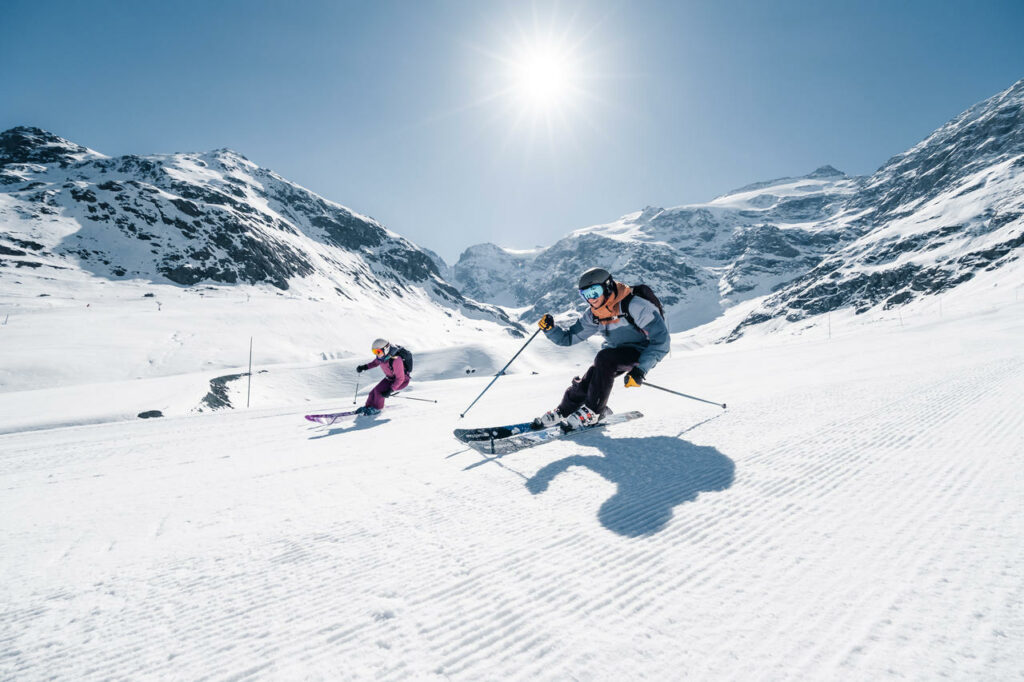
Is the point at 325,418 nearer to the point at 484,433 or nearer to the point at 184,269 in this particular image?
the point at 484,433

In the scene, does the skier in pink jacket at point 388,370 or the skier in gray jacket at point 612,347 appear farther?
the skier in pink jacket at point 388,370

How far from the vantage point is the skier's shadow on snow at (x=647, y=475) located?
2.45 metres

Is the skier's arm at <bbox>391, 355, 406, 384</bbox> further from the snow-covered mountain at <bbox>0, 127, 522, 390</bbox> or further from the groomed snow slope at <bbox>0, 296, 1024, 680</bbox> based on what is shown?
the snow-covered mountain at <bbox>0, 127, 522, 390</bbox>

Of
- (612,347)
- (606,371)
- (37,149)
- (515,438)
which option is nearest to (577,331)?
(612,347)

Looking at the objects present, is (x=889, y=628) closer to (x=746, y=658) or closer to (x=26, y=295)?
(x=746, y=658)

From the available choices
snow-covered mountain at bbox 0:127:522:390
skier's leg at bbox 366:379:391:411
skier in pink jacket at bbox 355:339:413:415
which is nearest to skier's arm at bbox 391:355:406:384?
skier in pink jacket at bbox 355:339:413:415

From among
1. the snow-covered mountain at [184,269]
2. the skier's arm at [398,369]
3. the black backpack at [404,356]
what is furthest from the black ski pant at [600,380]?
the snow-covered mountain at [184,269]

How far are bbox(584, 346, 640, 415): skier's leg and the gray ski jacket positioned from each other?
5.2 inches

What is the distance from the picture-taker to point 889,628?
4.66ft

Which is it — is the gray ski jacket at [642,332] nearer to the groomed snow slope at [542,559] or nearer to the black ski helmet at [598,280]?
the black ski helmet at [598,280]

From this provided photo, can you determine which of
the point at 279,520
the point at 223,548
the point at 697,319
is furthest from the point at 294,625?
the point at 697,319

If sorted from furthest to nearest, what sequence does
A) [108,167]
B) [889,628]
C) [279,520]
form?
1. [108,167]
2. [279,520]
3. [889,628]

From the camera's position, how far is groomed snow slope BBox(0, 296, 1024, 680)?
4.58 feet

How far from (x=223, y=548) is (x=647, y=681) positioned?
2165 millimetres
